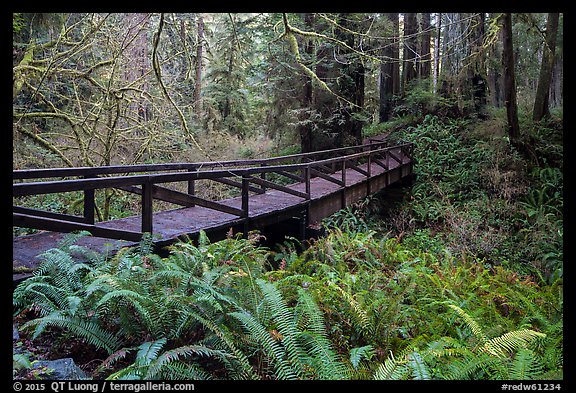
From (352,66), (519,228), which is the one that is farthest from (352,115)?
(519,228)

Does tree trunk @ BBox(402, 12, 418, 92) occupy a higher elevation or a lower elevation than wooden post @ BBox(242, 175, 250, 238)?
higher

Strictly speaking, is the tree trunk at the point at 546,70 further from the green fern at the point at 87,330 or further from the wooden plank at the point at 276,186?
the green fern at the point at 87,330

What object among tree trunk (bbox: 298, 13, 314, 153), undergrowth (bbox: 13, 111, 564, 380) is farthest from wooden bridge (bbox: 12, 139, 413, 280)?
tree trunk (bbox: 298, 13, 314, 153)

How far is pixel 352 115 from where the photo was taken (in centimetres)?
1539

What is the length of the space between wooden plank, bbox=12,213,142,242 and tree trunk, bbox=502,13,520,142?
12122 mm

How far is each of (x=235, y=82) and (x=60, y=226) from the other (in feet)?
55.1

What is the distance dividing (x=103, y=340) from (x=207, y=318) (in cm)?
73

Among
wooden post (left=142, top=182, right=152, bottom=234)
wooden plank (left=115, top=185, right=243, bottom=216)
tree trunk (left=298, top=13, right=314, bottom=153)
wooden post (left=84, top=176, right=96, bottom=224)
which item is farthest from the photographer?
tree trunk (left=298, top=13, right=314, bottom=153)

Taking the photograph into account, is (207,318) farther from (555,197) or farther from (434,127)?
(434,127)

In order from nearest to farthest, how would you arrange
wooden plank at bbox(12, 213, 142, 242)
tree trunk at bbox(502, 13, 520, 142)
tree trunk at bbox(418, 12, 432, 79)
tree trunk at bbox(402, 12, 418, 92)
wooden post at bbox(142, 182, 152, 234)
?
wooden plank at bbox(12, 213, 142, 242), wooden post at bbox(142, 182, 152, 234), tree trunk at bbox(502, 13, 520, 142), tree trunk at bbox(402, 12, 418, 92), tree trunk at bbox(418, 12, 432, 79)

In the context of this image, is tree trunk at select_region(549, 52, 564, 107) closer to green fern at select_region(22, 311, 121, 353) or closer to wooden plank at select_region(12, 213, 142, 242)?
wooden plank at select_region(12, 213, 142, 242)

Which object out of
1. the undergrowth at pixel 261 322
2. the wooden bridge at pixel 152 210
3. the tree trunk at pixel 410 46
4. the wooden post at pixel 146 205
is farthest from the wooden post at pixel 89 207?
the tree trunk at pixel 410 46

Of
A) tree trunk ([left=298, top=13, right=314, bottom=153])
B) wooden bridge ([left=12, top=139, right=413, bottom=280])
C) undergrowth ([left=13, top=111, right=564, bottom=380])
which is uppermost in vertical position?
tree trunk ([left=298, top=13, right=314, bottom=153])

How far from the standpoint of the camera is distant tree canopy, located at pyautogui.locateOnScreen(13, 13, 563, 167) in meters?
8.33
